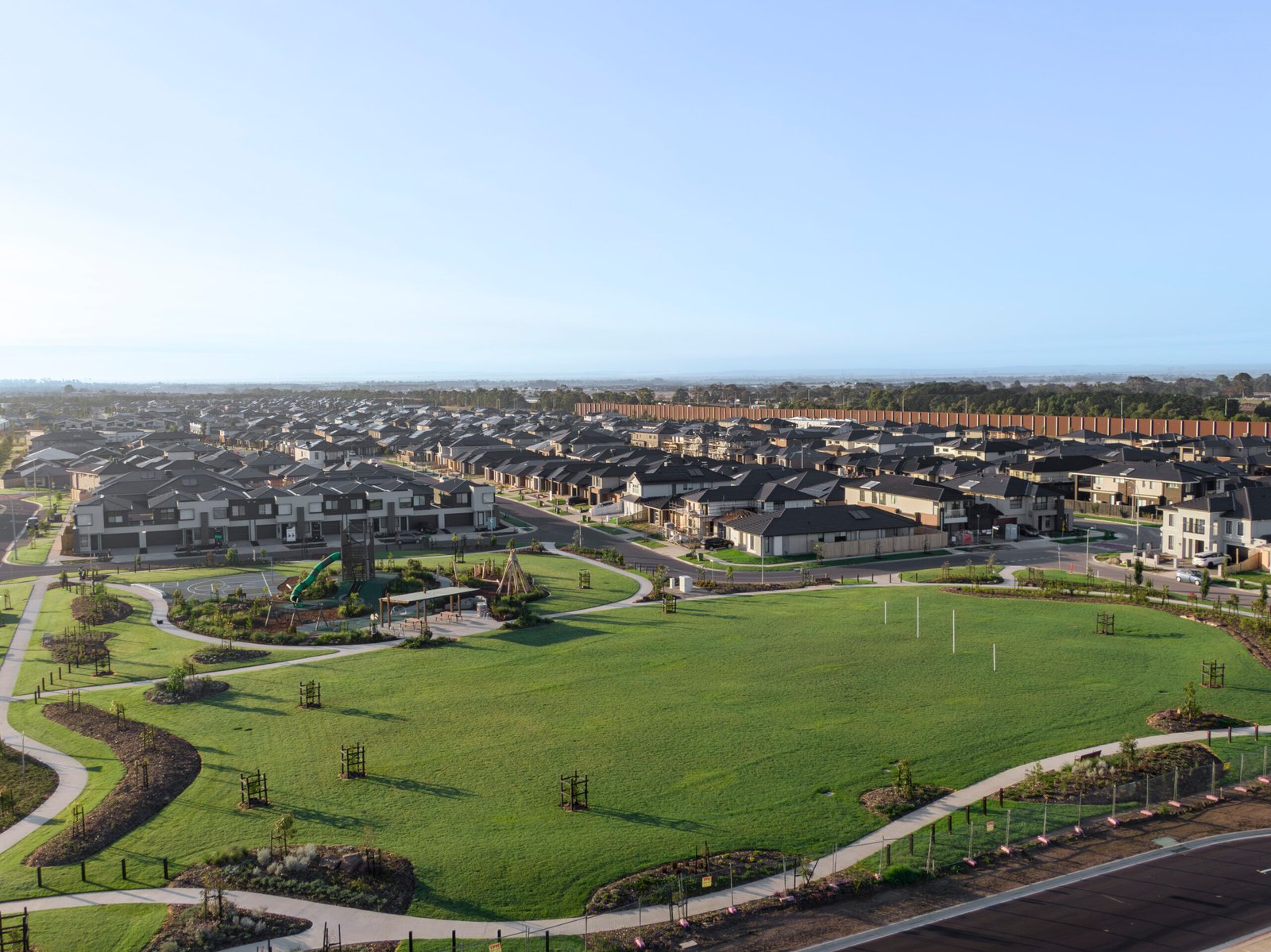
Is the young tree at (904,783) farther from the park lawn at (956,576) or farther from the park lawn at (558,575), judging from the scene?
the park lawn at (956,576)

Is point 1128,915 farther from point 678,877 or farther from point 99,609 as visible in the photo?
point 99,609

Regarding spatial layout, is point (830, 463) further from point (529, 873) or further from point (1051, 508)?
point (529, 873)

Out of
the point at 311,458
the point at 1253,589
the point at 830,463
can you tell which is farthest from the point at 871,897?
the point at 311,458

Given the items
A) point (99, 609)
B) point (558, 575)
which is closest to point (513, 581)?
point (558, 575)

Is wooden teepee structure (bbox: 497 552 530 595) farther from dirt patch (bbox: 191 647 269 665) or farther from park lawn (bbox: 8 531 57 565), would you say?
park lawn (bbox: 8 531 57 565)

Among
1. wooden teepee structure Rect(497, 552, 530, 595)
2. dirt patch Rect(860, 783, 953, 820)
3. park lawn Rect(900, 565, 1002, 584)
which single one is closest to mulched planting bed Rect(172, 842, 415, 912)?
dirt patch Rect(860, 783, 953, 820)

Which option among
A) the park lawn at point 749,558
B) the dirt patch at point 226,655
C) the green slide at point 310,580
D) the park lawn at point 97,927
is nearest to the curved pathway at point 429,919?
the park lawn at point 97,927
